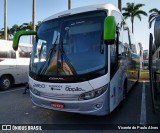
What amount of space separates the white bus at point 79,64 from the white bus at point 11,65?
5273 mm

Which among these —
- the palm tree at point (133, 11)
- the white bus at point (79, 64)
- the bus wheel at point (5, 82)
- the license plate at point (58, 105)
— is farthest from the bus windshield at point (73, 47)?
the palm tree at point (133, 11)

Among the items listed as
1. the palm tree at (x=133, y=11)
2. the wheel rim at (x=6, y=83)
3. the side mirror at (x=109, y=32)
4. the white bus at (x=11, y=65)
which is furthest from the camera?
the palm tree at (x=133, y=11)

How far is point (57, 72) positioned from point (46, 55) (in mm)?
634

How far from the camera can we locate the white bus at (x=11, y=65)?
1058cm

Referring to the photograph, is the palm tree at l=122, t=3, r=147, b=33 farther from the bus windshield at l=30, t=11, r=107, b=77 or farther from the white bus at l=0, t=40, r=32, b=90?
the bus windshield at l=30, t=11, r=107, b=77

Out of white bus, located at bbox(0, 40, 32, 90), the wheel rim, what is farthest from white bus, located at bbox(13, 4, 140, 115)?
the wheel rim

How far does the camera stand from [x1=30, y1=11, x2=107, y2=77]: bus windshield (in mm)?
5043

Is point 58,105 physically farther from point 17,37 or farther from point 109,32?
point 17,37

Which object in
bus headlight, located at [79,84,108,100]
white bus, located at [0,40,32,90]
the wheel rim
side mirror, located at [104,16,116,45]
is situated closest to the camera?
side mirror, located at [104,16,116,45]

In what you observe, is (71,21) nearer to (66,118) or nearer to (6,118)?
(66,118)

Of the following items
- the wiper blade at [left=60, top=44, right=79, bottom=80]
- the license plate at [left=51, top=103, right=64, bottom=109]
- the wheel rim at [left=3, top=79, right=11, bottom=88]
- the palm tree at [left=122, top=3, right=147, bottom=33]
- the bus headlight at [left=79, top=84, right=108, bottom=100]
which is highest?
the palm tree at [left=122, top=3, right=147, bottom=33]

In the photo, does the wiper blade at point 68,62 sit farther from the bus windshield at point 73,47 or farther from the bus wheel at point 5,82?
the bus wheel at point 5,82

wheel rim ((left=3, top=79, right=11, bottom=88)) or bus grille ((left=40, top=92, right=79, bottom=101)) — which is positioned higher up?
bus grille ((left=40, top=92, right=79, bottom=101))

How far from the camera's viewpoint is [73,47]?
5316 mm
